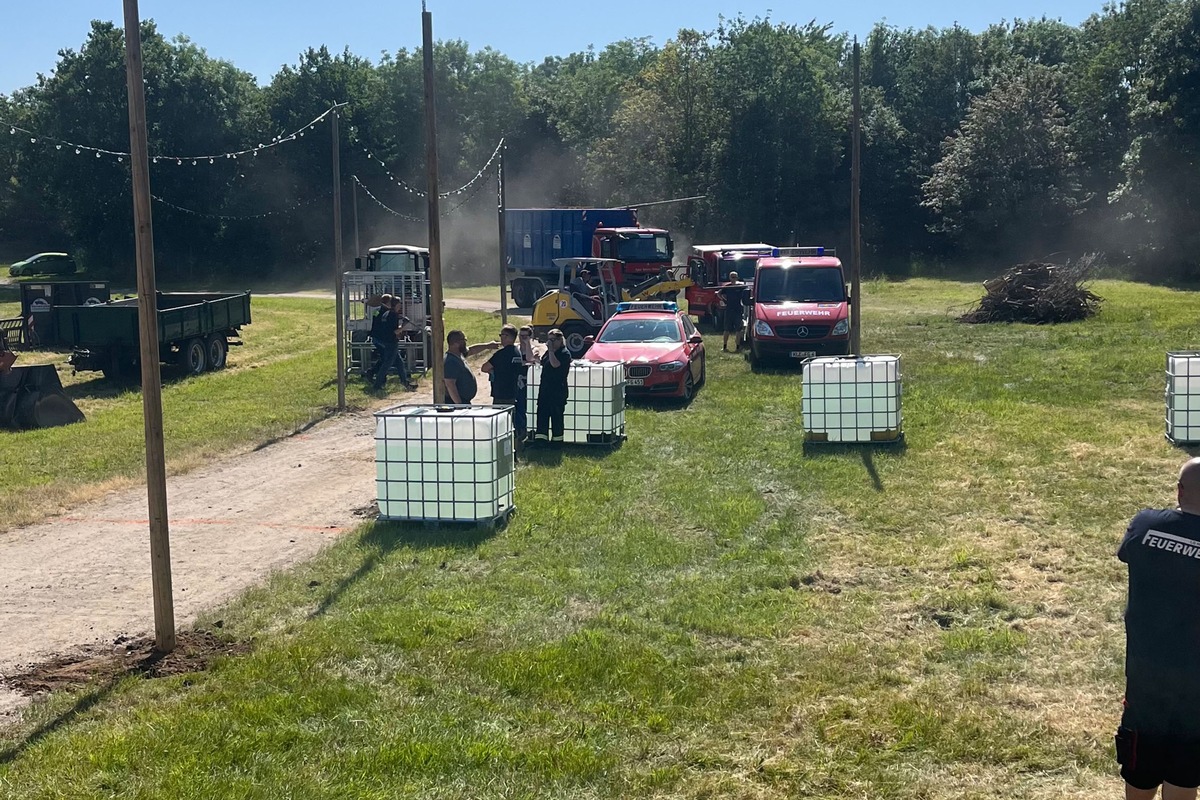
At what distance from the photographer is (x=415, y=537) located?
36.1 ft

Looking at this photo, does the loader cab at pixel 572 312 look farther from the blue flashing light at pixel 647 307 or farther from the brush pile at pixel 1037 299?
the brush pile at pixel 1037 299

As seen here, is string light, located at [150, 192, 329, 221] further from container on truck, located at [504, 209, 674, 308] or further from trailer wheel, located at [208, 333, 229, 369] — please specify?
trailer wheel, located at [208, 333, 229, 369]

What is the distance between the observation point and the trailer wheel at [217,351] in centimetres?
2659

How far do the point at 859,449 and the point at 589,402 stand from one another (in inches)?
133

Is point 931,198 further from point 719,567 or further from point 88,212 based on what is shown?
point 719,567

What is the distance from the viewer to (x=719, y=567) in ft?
32.4

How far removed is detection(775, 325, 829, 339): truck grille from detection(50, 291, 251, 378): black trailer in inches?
441

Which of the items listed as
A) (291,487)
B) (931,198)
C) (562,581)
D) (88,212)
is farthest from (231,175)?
(562,581)

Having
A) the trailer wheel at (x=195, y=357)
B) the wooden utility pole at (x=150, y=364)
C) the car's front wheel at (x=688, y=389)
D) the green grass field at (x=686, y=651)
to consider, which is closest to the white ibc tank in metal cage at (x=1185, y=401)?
the green grass field at (x=686, y=651)

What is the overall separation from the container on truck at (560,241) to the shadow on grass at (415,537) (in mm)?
27562

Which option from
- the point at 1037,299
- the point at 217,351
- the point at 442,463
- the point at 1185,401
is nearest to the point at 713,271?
the point at 1037,299

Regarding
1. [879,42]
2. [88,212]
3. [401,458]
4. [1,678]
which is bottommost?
[1,678]

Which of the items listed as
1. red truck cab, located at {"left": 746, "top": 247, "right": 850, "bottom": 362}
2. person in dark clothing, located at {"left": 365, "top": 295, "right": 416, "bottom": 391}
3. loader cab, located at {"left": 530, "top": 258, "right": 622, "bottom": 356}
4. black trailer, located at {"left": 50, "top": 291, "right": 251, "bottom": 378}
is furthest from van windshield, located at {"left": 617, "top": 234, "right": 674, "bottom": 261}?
person in dark clothing, located at {"left": 365, "top": 295, "right": 416, "bottom": 391}

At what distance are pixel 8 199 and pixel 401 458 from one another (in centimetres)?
7139
